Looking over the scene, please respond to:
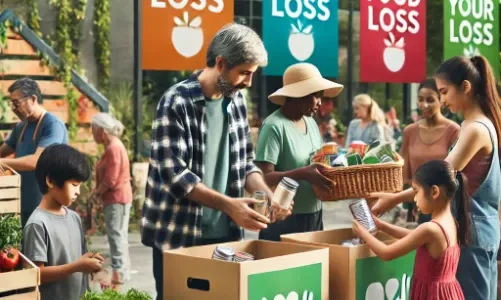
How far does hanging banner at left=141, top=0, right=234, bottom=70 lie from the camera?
6223 mm

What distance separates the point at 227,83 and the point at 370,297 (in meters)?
1.03

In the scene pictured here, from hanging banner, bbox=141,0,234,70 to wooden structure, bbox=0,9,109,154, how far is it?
1792 millimetres

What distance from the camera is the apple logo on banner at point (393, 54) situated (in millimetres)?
7797

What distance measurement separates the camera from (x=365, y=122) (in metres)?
9.62

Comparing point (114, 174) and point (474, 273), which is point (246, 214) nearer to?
point (474, 273)

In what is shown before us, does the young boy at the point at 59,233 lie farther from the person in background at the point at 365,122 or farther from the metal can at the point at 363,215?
the person in background at the point at 365,122

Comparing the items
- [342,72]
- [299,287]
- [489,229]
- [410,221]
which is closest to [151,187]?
[299,287]

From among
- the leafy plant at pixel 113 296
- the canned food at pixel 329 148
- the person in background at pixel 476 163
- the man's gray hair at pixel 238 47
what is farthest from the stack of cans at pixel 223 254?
the canned food at pixel 329 148

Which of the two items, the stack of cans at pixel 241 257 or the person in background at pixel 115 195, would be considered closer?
the stack of cans at pixel 241 257

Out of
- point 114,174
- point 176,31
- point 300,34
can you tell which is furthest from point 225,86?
point 114,174

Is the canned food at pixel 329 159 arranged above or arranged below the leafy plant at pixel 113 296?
above

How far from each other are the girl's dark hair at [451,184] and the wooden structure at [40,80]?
14.3ft

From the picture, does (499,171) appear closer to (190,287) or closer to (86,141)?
(190,287)

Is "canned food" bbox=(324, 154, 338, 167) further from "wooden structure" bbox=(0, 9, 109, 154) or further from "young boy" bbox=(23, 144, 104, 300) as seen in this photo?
"wooden structure" bbox=(0, 9, 109, 154)
